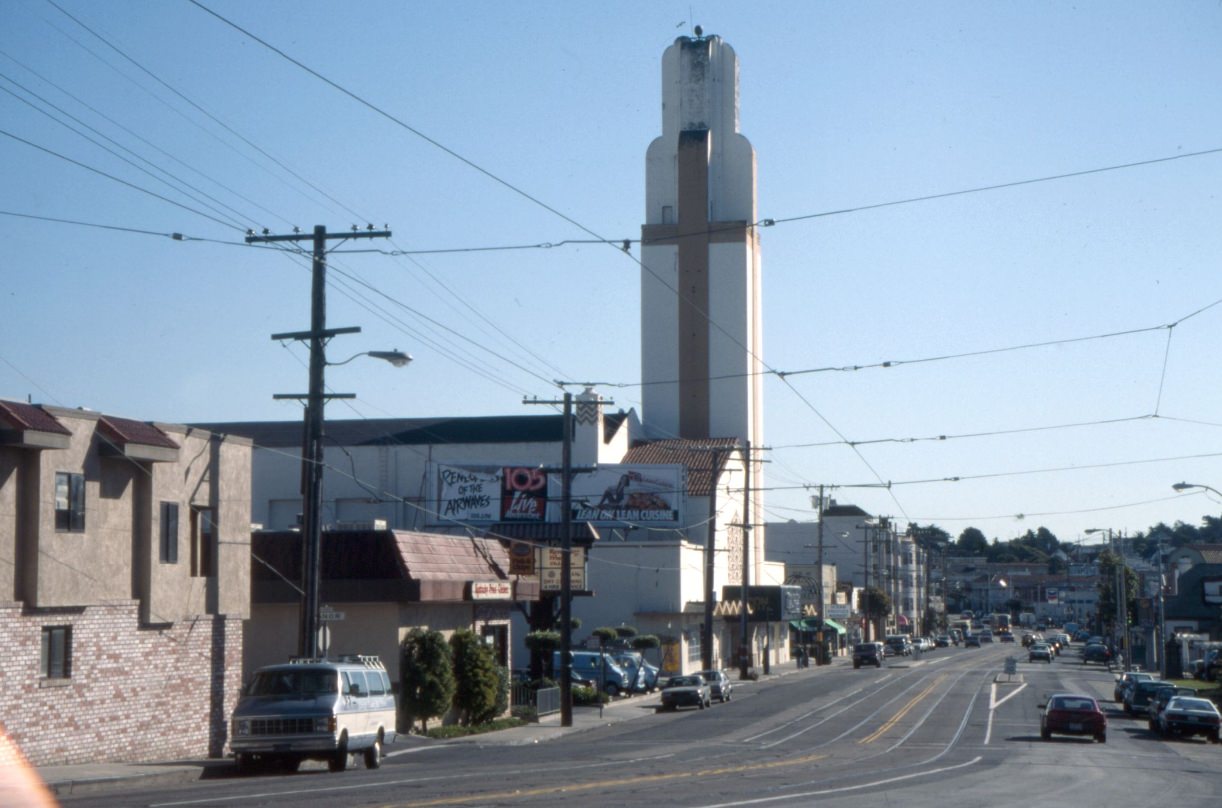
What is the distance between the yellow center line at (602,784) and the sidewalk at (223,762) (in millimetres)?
6387

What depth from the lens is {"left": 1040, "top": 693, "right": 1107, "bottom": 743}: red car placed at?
37.4 meters

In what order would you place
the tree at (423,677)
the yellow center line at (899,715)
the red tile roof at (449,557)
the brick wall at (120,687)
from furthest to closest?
the yellow center line at (899,715) → the red tile roof at (449,557) → the tree at (423,677) → the brick wall at (120,687)

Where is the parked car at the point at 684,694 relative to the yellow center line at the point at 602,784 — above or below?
below

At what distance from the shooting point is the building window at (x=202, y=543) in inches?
1153

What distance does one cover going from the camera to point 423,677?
120 feet

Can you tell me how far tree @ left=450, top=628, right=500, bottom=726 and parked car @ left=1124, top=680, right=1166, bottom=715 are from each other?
24.1 m

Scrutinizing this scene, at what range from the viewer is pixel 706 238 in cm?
8900

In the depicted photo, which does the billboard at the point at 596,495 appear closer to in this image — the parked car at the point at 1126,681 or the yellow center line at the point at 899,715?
the yellow center line at the point at 899,715

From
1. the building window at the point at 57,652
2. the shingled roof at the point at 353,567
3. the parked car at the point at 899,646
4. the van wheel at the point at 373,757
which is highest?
the shingled roof at the point at 353,567

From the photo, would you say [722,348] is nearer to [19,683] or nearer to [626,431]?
[626,431]

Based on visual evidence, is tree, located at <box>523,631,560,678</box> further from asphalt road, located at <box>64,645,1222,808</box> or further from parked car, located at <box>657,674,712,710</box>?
asphalt road, located at <box>64,645,1222,808</box>

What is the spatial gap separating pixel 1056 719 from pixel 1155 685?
13497 millimetres

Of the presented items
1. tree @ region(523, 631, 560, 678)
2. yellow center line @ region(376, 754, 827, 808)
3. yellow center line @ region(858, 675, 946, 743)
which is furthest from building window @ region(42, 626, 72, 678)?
tree @ region(523, 631, 560, 678)

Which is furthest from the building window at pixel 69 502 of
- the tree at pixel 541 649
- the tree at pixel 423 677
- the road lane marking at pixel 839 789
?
the tree at pixel 541 649
